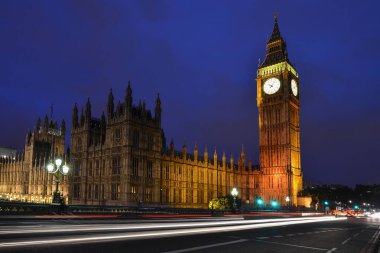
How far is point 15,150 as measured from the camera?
149m

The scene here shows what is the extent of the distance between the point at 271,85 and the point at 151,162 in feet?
142

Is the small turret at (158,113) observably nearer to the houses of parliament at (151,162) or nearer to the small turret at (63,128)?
the houses of parliament at (151,162)

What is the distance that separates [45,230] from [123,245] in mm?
5238

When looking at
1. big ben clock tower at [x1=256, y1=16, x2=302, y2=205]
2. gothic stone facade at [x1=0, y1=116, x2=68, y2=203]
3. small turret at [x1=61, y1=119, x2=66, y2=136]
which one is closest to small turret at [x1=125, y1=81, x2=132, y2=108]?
gothic stone facade at [x1=0, y1=116, x2=68, y2=203]

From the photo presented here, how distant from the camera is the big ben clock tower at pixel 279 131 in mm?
88062

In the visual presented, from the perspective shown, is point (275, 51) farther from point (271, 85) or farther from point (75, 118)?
point (75, 118)

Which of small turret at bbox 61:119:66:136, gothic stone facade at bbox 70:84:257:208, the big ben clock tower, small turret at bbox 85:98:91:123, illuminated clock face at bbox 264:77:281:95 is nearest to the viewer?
gothic stone facade at bbox 70:84:257:208

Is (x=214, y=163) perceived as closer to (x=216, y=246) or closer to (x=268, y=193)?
(x=268, y=193)

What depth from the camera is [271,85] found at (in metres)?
95.8

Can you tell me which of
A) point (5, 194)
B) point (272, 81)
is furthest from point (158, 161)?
point (5, 194)

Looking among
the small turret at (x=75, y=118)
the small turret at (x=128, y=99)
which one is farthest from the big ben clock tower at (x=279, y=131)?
the small turret at (x=75, y=118)

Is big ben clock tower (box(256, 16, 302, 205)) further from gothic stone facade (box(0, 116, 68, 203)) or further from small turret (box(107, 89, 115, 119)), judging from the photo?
gothic stone facade (box(0, 116, 68, 203))

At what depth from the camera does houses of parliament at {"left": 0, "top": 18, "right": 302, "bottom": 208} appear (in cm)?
6312

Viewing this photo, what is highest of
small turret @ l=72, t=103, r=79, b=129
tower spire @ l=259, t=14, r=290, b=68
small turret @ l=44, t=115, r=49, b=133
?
tower spire @ l=259, t=14, r=290, b=68
